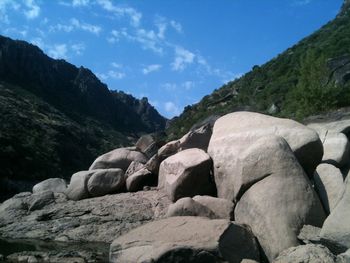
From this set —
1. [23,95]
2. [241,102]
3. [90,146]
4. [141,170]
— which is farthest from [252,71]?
[141,170]

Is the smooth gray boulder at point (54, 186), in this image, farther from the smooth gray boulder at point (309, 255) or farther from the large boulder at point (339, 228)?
the smooth gray boulder at point (309, 255)

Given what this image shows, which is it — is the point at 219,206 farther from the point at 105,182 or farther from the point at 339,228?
the point at 105,182

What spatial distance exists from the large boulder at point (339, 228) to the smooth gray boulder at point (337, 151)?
12.7 ft

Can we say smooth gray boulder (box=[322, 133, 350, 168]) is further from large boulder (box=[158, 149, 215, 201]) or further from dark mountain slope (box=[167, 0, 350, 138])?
dark mountain slope (box=[167, 0, 350, 138])

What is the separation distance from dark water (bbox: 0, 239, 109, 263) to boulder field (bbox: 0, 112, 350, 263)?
1.67 feet

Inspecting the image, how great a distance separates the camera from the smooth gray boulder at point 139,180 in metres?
17.5

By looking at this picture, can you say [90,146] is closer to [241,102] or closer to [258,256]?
[241,102]

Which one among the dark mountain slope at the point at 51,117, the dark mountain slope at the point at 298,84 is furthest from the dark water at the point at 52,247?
the dark mountain slope at the point at 51,117

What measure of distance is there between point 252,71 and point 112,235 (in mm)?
83796

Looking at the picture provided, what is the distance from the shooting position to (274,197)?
437 inches

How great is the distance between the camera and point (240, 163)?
497 inches

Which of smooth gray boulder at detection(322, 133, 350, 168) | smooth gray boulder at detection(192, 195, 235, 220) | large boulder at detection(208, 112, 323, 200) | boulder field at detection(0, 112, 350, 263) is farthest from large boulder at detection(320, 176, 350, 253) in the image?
smooth gray boulder at detection(322, 133, 350, 168)

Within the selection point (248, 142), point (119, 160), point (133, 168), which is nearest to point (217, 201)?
point (248, 142)

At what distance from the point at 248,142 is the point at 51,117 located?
299 ft
